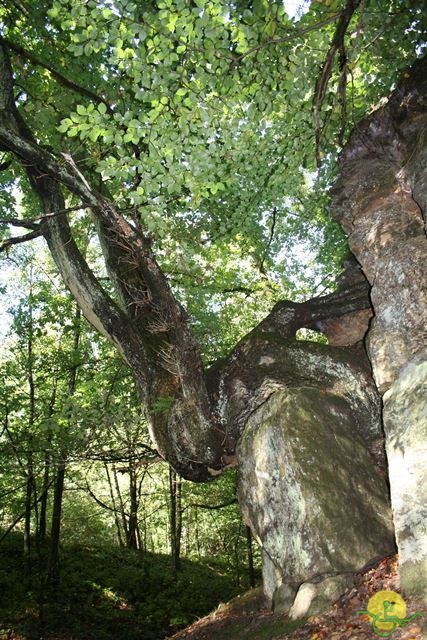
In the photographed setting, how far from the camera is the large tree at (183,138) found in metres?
3.75

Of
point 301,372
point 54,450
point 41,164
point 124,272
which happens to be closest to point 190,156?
point 41,164

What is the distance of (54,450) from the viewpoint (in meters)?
7.69

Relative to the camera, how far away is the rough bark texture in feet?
10.7

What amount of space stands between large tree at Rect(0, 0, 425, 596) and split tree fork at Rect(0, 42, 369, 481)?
0.07 ft

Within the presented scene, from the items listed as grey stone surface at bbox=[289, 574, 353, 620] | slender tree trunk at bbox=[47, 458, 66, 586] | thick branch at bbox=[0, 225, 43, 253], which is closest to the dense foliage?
thick branch at bbox=[0, 225, 43, 253]

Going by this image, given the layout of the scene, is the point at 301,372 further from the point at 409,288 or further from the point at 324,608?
the point at 324,608

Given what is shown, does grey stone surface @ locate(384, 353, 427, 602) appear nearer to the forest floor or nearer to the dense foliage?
the forest floor

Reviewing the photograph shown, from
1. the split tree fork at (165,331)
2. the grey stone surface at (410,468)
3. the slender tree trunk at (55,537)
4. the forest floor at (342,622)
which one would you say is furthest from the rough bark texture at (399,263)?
the slender tree trunk at (55,537)

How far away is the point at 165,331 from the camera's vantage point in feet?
18.6

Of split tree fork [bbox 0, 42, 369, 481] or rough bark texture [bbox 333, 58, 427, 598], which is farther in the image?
split tree fork [bbox 0, 42, 369, 481]

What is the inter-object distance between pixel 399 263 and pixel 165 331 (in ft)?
10.0

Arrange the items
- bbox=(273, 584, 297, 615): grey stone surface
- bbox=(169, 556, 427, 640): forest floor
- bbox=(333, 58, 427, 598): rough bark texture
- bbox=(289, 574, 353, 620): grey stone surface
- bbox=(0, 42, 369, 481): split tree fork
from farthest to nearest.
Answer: bbox=(0, 42, 369, 481): split tree fork, bbox=(273, 584, 297, 615): grey stone surface, bbox=(289, 574, 353, 620): grey stone surface, bbox=(333, 58, 427, 598): rough bark texture, bbox=(169, 556, 427, 640): forest floor

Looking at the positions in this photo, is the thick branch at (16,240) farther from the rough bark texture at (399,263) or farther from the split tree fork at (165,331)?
the rough bark texture at (399,263)

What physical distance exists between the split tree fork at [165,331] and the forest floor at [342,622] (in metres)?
1.72
